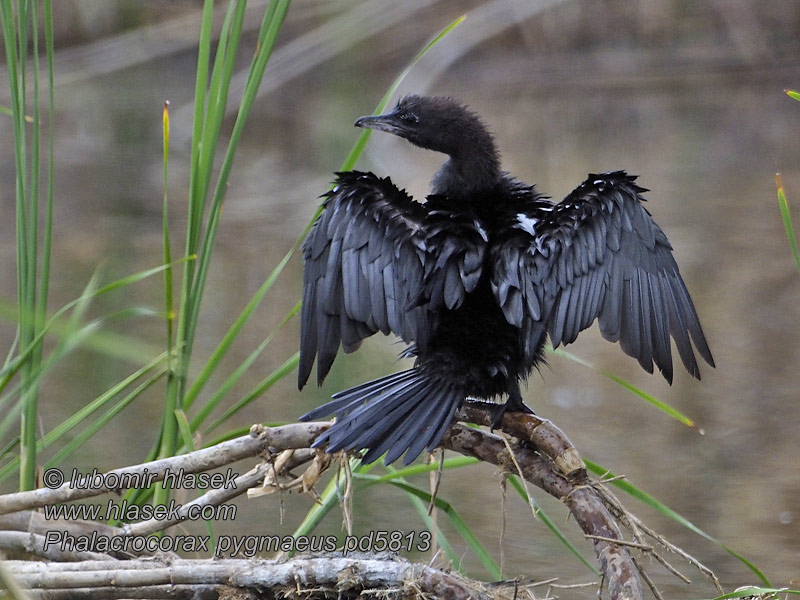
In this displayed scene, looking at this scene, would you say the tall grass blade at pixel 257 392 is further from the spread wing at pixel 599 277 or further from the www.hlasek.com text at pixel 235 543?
the spread wing at pixel 599 277

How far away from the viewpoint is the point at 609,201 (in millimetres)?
1963

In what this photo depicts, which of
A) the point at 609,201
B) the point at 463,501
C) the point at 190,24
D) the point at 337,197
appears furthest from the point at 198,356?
the point at 190,24

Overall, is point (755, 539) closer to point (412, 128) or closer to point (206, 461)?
point (412, 128)

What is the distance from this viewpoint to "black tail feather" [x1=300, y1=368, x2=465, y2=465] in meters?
1.72

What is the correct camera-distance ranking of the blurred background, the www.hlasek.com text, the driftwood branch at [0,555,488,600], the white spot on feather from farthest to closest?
the blurred background, the white spot on feather, the www.hlasek.com text, the driftwood branch at [0,555,488,600]

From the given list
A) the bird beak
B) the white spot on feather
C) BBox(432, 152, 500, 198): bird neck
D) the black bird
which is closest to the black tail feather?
the black bird

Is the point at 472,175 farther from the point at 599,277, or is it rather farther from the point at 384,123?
the point at 599,277

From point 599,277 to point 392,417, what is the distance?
1.56ft

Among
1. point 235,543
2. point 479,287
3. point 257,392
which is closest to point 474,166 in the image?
point 479,287

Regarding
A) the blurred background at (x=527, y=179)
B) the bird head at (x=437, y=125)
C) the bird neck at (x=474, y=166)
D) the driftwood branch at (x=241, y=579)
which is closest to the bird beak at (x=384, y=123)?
the bird head at (x=437, y=125)

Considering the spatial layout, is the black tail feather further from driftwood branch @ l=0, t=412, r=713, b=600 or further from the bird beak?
the bird beak

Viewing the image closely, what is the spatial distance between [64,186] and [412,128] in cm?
394

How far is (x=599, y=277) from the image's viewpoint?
6.32ft

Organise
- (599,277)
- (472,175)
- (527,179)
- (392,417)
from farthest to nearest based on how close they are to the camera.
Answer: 1. (527,179)
2. (472,175)
3. (599,277)
4. (392,417)
